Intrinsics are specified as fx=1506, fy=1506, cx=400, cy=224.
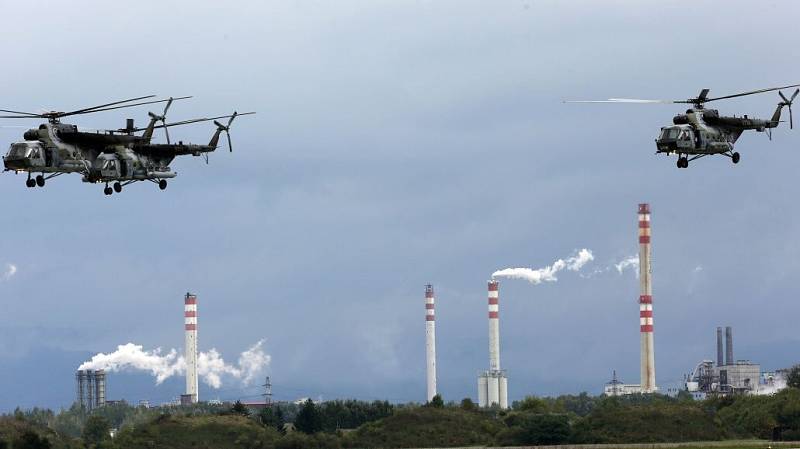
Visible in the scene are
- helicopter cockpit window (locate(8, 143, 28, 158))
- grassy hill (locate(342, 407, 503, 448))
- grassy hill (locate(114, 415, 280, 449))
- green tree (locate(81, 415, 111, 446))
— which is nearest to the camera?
helicopter cockpit window (locate(8, 143, 28, 158))

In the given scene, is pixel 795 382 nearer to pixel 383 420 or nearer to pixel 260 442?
pixel 383 420

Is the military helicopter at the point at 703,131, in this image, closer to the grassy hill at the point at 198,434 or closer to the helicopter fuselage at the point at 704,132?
the helicopter fuselage at the point at 704,132

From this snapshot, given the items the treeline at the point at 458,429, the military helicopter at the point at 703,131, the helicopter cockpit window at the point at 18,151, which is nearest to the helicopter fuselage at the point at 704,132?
the military helicopter at the point at 703,131

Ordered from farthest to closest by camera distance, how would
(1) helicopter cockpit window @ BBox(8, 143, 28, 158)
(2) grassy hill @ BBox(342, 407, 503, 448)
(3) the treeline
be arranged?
(2) grassy hill @ BBox(342, 407, 503, 448) < (3) the treeline < (1) helicopter cockpit window @ BBox(8, 143, 28, 158)

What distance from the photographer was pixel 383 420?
14062 cm

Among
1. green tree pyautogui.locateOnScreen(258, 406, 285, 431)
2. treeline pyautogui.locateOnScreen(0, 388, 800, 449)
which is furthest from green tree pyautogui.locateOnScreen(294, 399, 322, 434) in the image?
green tree pyautogui.locateOnScreen(258, 406, 285, 431)

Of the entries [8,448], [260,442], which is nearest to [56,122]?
[8,448]

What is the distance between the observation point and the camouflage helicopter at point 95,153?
8131cm

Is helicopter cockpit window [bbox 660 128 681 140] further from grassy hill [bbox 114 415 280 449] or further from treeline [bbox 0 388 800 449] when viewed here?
grassy hill [bbox 114 415 280 449]

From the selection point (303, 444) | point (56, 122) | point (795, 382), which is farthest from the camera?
point (795, 382)

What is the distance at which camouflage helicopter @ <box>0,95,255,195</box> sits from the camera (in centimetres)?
8131

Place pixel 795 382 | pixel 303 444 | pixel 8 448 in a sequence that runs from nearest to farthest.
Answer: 1. pixel 8 448
2. pixel 303 444
3. pixel 795 382

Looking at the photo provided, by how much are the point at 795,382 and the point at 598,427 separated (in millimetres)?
54340

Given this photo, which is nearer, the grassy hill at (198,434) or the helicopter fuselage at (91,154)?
the helicopter fuselage at (91,154)
